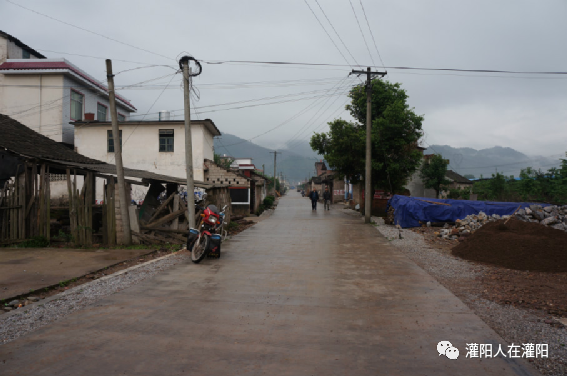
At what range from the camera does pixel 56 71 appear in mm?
22516

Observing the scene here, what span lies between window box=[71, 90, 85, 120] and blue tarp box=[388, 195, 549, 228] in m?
20.5

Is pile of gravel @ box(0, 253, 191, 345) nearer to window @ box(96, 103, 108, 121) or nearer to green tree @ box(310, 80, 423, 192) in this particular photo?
green tree @ box(310, 80, 423, 192)

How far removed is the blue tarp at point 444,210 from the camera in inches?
664

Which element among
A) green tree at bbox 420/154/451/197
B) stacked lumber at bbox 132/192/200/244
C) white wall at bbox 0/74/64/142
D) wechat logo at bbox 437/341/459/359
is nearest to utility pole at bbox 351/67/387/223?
stacked lumber at bbox 132/192/200/244

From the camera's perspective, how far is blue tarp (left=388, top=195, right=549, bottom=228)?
1686 centimetres

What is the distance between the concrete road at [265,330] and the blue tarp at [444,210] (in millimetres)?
10466

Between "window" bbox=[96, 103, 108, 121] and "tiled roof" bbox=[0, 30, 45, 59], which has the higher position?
"tiled roof" bbox=[0, 30, 45, 59]

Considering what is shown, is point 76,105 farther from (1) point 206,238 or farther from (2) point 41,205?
(1) point 206,238

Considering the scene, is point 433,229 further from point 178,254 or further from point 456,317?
point 456,317

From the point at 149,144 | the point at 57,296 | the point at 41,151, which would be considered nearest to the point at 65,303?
the point at 57,296

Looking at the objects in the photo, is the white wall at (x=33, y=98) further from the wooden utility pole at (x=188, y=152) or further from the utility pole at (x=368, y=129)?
the utility pole at (x=368, y=129)

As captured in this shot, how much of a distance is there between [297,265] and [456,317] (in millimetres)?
4280

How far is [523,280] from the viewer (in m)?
7.45

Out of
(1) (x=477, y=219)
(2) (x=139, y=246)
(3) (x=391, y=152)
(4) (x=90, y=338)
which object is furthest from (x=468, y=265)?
(3) (x=391, y=152)
